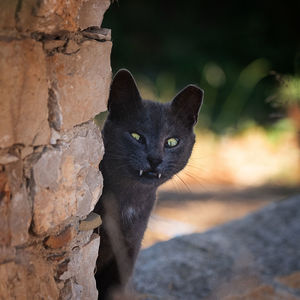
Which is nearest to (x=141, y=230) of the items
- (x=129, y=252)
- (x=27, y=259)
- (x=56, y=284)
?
(x=129, y=252)

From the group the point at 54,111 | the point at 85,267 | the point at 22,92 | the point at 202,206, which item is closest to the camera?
the point at 22,92

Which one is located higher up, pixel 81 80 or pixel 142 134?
pixel 81 80

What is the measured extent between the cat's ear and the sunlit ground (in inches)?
107

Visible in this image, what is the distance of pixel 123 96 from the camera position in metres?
2.76

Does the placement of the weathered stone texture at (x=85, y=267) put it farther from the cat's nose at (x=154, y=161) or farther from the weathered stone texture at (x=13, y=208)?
the cat's nose at (x=154, y=161)

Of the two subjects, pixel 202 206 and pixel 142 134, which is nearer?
pixel 142 134

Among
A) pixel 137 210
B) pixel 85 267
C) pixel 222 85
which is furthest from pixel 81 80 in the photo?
pixel 222 85

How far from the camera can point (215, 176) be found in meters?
7.23

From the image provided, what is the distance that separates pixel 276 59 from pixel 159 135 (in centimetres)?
697

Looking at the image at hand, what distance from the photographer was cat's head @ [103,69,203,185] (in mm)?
2654

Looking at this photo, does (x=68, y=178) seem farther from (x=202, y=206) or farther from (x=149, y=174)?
(x=202, y=206)

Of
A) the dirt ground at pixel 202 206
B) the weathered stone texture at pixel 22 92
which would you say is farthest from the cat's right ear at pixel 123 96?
the dirt ground at pixel 202 206

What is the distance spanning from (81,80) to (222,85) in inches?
285

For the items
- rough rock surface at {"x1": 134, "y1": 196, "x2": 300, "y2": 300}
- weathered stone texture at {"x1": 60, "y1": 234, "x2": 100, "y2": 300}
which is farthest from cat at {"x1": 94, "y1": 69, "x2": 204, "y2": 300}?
rough rock surface at {"x1": 134, "y1": 196, "x2": 300, "y2": 300}
